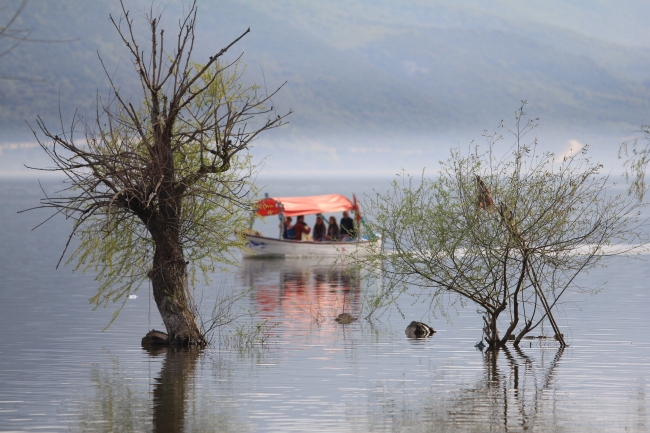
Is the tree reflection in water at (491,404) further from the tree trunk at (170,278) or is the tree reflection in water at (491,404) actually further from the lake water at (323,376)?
the tree trunk at (170,278)

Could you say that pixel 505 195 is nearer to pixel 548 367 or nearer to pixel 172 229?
pixel 548 367

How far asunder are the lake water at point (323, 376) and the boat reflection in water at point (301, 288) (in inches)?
9.3

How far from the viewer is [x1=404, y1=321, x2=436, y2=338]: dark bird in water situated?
2398 centimetres

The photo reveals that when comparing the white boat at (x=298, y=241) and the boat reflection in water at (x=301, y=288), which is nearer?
the boat reflection in water at (x=301, y=288)

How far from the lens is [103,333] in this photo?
24531 millimetres

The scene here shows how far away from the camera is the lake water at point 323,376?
14219 mm

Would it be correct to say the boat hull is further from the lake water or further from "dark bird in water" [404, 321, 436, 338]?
"dark bird in water" [404, 321, 436, 338]

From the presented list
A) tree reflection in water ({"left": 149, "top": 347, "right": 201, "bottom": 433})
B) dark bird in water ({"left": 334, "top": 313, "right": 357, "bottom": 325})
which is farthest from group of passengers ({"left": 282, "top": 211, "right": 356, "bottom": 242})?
tree reflection in water ({"left": 149, "top": 347, "right": 201, "bottom": 433})

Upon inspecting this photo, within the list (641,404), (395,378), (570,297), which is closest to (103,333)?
(395,378)

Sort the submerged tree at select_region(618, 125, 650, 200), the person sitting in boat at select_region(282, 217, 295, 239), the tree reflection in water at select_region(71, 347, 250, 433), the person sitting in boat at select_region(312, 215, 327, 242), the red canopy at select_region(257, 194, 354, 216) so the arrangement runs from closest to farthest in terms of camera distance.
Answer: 1. the tree reflection in water at select_region(71, 347, 250, 433)
2. the submerged tree at select_region(618, 125, 650, 200)
3. the red canopy at select_region(257, 194, 354, 216)
4. the person sitting in boat at select_region(312, 215, 327, 242)
5. the person sitting in boat at select_region(282, 217, 295, 239)

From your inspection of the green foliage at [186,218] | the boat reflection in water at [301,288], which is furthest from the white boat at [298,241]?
the green foliage at [186,218]

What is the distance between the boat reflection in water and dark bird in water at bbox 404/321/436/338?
1.67 metres

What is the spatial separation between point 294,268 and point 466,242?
28.1 m

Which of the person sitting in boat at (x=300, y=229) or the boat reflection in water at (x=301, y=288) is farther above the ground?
the person sitting in boat at (x=300, y=229)
